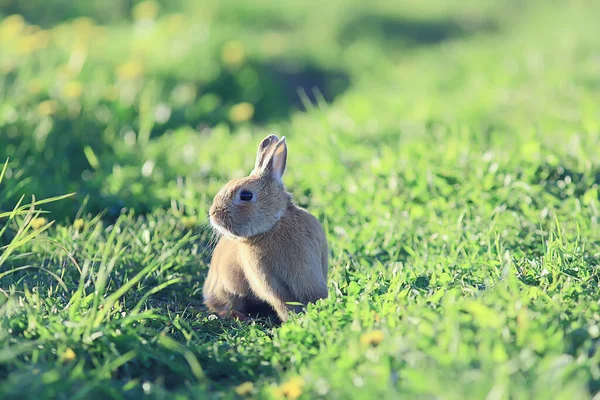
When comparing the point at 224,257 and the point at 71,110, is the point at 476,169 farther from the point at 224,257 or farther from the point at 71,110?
the point at 71,110

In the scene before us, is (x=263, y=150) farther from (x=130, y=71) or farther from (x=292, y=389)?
(x=130, y=71)

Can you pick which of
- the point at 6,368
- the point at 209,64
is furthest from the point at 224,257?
the point at 209,64

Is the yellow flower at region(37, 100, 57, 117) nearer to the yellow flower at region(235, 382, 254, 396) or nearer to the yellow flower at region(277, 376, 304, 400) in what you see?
the yellow flower at region(235, 382, 254, 396)

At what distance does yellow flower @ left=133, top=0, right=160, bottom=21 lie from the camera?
30.6 ft

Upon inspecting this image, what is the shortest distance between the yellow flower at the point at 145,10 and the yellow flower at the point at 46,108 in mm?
3341

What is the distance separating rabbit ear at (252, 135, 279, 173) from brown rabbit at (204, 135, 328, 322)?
8 centimetres

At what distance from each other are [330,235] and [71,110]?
8.48ft

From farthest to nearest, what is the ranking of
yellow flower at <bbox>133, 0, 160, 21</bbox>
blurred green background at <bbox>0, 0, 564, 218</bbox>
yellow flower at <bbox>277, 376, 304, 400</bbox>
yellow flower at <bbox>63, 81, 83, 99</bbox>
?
yellow flower at <bbox>133, 0, 160, 21</bbox>
yellow flower at <bbox>63, 81, 83, 99</bbox>
blurred green background at <bbox>0, 0, 564, 218</bbox>
yellow flower at <bbox>277, 376, 304, 400</bbox>

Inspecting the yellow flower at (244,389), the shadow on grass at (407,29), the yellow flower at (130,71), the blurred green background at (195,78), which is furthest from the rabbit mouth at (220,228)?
the shadow on grass at (407,29)

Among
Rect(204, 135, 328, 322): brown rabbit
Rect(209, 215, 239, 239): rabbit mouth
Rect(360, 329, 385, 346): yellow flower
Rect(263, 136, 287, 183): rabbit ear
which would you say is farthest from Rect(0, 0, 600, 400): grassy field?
Rect(263, 136, 287, 183): rabbit ear

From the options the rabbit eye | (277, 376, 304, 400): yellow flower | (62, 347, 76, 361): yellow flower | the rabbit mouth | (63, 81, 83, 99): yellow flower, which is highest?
the rabbit eye

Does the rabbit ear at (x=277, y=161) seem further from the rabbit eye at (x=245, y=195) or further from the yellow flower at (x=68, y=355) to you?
Answer: the yellow flower at (x=68, y=355)

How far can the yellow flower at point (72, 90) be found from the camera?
6.29 m

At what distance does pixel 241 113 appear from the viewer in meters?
6.96
